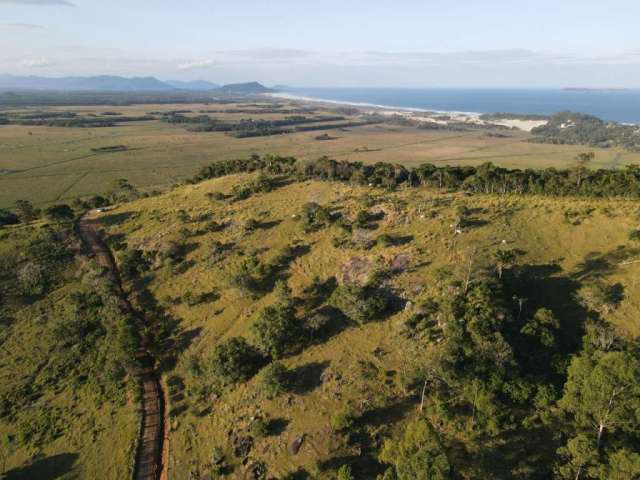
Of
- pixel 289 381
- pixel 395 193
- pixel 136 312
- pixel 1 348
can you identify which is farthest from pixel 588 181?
pixel 1 348

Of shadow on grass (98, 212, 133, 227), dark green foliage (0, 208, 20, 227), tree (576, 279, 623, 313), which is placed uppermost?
tree (576, 279, 623, 313)

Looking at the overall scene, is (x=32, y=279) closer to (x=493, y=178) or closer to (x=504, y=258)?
(x=504, y=258)

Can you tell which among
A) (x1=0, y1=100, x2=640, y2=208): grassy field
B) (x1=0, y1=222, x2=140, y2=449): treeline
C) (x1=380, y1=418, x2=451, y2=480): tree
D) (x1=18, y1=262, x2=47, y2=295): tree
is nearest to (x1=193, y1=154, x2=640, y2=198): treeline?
(x1=0, y1=222, x2=140, y2=449): treeline

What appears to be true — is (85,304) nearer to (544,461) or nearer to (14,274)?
(14,274)

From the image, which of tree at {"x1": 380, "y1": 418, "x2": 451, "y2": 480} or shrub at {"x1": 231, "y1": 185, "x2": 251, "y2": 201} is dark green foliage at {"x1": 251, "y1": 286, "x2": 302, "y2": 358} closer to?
tree at {"x1": 380, "y1": 418, "x2": 451, "y2": 480}

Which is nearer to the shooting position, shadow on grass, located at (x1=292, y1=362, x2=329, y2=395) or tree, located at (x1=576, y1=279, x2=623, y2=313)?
shadow on grass, located at (x1=292, y1=362, x2=329, y2=395)

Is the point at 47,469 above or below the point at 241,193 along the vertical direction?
below

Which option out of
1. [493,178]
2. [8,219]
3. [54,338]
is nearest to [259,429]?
[54,338]
